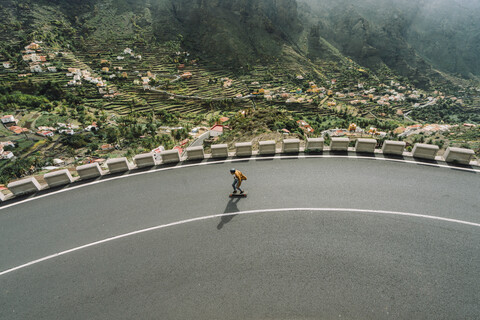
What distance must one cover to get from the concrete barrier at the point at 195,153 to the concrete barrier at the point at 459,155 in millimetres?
12241

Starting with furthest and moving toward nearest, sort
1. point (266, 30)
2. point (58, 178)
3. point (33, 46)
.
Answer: point (266, 30) < point (33, 46) < point (58, 178)

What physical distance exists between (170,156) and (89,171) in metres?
3.98

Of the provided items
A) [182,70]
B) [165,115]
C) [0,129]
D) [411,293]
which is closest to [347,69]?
[182,70]

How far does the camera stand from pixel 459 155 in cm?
925

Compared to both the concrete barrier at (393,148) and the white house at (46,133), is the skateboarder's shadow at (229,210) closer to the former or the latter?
the concrete barrier at (393,148)

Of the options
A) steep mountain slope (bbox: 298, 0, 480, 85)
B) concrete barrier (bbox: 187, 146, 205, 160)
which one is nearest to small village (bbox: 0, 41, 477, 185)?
steep mountain slope (bbox: 298, 0, 480, 85)

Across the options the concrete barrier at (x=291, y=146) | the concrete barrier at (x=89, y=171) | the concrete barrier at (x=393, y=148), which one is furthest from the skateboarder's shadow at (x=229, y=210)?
the concrete barrier at (x=393, y=148)

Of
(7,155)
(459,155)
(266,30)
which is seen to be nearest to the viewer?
(459,155)

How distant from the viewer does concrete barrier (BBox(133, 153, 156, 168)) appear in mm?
10361

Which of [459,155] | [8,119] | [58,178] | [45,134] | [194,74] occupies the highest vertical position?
[194,74]

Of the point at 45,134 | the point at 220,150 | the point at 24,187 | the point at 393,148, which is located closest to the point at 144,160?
the point at 220,150

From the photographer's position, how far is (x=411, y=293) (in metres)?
4.80

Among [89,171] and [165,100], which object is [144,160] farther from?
[165,100]

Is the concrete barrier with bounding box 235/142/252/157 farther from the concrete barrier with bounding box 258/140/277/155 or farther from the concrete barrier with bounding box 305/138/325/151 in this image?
the concrete barrier with bounding box 305/138/325/151
